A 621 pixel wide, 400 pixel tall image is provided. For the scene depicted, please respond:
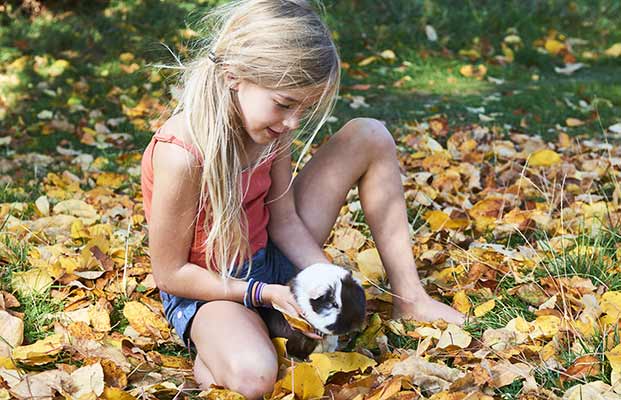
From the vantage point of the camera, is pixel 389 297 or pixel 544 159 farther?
pixel 544 159

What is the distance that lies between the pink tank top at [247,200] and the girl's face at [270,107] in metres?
0.16

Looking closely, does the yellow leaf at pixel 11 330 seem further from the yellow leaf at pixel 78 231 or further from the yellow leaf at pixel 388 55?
the yellow leaf at pixel 388 55

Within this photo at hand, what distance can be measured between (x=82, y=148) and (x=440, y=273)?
248 centimetres

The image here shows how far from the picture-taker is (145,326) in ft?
7.87

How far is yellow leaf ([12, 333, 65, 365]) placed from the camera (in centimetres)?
211

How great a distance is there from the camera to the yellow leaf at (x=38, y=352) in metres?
2.11

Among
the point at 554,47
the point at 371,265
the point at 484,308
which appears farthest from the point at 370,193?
the point at 554,47

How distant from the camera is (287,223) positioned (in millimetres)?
2463

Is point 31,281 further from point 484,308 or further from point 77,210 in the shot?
point 484,308

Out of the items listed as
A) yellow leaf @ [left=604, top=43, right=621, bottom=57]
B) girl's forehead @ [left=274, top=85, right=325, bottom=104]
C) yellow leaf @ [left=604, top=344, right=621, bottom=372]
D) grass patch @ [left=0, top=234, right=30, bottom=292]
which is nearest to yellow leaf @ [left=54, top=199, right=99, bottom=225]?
grass patch @ [left=0, top=234, right=30, bottom=292]

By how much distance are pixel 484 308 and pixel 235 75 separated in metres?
0.95

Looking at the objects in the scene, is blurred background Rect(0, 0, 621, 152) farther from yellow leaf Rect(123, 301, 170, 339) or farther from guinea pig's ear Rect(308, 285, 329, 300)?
guinea pig's ear Rect(308, 285, 329, 300)

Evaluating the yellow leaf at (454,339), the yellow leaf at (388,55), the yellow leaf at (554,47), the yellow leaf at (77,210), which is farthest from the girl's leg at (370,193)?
the yellow leaf at (554,47)

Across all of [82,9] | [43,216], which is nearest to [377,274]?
[43,216]
